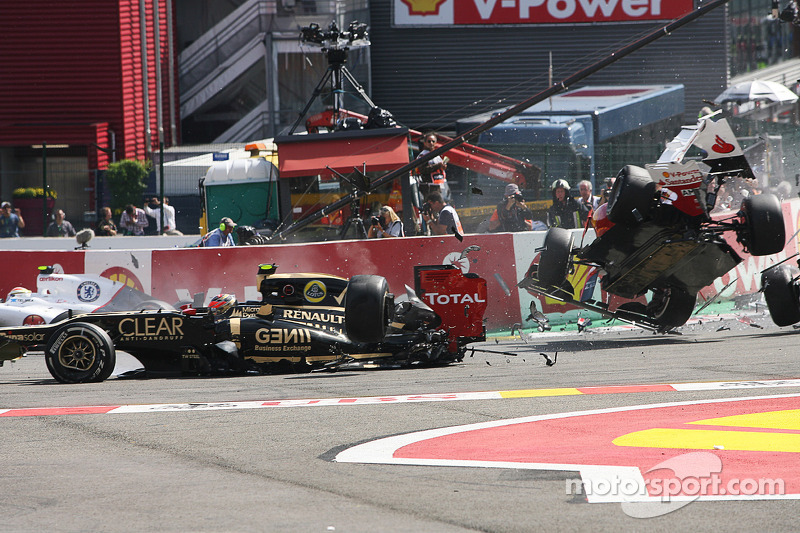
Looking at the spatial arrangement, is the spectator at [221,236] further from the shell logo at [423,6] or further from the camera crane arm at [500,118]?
the shell logo at [423,6]

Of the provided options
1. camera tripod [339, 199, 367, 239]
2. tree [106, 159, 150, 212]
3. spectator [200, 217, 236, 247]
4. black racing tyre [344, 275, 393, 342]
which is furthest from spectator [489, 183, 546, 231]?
tree [106, 159, 150, 212]

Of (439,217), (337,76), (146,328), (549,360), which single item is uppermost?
(337,76)

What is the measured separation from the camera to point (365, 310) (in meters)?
8.16

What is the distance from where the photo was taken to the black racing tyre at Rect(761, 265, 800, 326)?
32.6ft

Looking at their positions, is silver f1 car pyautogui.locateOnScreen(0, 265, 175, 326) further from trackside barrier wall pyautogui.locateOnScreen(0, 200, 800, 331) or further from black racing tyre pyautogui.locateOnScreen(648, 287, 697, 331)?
black racing tyre pyautogui.locateOnScreen(648, 287, 697, 331)

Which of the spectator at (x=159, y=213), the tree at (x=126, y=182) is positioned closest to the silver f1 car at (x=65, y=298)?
the spectator at (x=159, y=213)

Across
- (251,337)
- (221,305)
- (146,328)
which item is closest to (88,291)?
(146,328)

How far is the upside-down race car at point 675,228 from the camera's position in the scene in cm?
966

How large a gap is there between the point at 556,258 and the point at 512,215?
360 centimetres

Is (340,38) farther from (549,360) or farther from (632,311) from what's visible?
(549,360)

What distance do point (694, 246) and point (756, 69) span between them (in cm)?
4009

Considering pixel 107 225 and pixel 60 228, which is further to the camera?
pixel 60 228

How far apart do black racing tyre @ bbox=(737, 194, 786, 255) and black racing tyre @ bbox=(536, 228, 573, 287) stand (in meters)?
1.81

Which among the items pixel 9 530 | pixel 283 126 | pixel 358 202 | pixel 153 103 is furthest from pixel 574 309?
pixel 153 103
